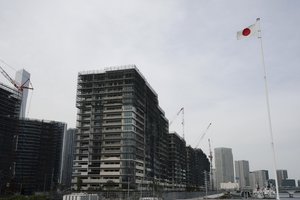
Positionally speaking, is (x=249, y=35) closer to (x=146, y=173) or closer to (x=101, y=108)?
(x=101, y=108)

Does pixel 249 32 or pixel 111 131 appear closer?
pixel 249 32

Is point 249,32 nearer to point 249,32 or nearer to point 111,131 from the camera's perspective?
point 249,32

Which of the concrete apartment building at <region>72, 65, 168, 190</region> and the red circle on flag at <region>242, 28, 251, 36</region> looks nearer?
the red circle on flag at <region>242, 28, 251, 36</region>

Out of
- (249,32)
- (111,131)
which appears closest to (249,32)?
(249,32)

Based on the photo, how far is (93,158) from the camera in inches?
6880

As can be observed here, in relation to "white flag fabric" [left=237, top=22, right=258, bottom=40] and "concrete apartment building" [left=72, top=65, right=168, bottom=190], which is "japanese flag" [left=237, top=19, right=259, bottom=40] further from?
"concrete apartment building" [left=72, top=65, right=168, bottom=190]

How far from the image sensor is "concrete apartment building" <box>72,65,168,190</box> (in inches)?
6663

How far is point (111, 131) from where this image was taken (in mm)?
177125

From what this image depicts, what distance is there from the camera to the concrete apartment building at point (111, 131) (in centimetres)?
16925

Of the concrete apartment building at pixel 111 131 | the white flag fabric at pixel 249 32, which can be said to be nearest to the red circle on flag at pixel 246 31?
the white flag fabric at pixel 249 32

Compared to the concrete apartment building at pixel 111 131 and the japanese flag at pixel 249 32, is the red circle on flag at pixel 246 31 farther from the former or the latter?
the concrete apartment building at pixel 111 131

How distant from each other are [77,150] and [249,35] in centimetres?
14783

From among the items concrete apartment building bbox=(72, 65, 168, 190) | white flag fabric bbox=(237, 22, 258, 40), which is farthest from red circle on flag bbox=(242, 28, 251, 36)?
concrete apartment building bbox=(72, 65, 168, 190)

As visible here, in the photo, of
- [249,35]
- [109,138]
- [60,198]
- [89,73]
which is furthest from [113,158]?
[249,35]
